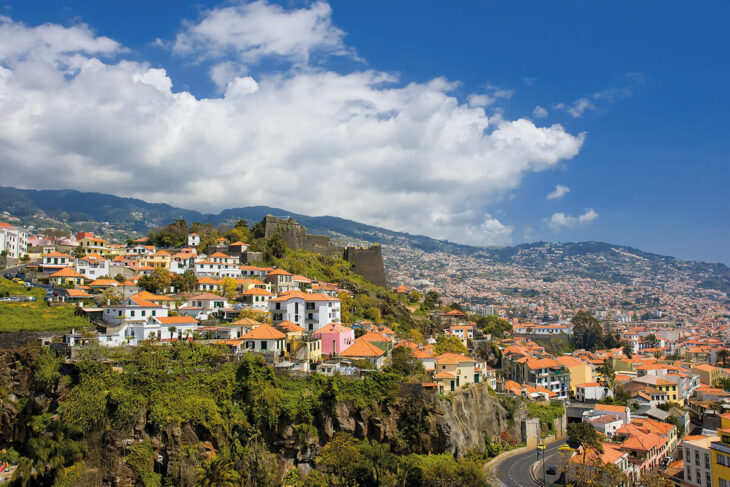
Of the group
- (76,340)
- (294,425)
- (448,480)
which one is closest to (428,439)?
(448,480)

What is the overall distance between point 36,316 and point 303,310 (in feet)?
60.1

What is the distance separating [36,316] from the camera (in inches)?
1379

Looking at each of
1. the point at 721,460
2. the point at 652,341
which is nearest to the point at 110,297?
the point at 721,460

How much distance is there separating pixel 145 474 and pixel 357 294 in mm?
32721

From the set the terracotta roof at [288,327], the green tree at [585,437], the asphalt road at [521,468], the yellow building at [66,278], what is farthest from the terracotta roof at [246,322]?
the green tree at [585,437]

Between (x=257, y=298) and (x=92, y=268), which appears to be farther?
(x=92, y=268)

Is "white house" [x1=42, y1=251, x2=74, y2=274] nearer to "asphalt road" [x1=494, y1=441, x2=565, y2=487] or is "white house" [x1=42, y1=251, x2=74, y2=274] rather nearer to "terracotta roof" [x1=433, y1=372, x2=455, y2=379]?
"terracotta roof" [x1=433, y1=372, x2=455, y2=379]

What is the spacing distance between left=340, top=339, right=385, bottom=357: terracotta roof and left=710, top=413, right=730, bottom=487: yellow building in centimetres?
1912

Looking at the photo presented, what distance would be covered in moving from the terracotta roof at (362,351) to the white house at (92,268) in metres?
25.0

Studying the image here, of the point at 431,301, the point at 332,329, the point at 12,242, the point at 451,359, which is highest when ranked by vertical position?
the point at 12,242

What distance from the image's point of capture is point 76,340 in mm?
31672

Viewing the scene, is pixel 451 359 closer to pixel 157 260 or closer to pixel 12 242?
pixel 157 260

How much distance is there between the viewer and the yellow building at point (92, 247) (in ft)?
191

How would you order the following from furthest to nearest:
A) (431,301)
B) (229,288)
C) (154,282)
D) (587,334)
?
(587,334) → (431,301) → (229,288) → (154,282)
